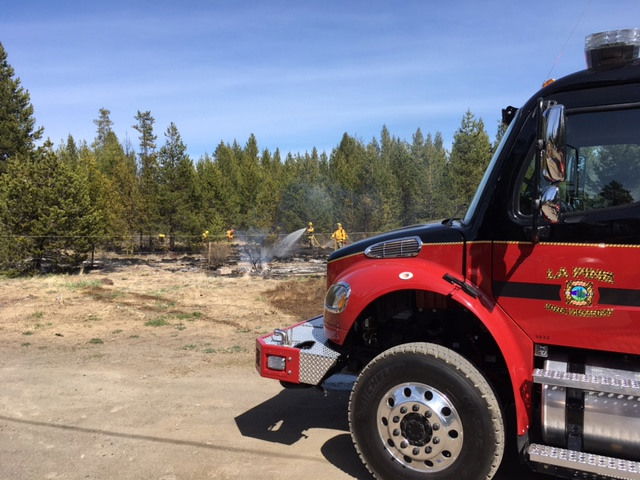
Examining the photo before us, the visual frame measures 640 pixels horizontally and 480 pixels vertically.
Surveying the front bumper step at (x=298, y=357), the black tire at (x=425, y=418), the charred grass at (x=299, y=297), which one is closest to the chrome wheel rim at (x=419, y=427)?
the black tire at (x=425, y=418)

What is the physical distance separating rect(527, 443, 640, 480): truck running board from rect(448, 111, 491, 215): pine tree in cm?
2468

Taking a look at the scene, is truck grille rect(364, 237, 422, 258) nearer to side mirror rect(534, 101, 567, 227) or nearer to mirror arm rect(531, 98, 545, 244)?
mirror arm rect(531, 98, 545, 244)

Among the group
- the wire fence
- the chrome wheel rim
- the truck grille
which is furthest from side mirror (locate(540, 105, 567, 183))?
the wire fence

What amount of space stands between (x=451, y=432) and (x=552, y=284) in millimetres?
1139

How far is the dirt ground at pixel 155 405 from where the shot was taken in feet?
13.2

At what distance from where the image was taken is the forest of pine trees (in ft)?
65.3

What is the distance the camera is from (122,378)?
20.9 feet

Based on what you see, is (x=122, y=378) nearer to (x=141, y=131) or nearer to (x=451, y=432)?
(x=451, y=432)

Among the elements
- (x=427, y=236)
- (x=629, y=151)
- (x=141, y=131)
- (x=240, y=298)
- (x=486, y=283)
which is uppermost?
(x=141, y=131)

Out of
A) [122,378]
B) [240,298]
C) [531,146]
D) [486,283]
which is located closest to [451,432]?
[486,283]

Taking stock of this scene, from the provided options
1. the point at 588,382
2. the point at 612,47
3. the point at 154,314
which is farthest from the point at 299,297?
the point at 612,47

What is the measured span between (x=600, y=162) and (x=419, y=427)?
2045 millimetres

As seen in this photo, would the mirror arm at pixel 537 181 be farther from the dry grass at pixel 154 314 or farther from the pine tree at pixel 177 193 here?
the pine tree at pixel 177 193

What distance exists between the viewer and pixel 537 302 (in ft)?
10.7
